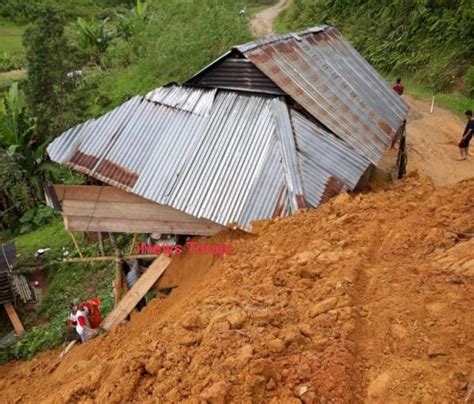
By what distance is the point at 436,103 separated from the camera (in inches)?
624

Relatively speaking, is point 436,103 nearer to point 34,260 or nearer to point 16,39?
point 34,260

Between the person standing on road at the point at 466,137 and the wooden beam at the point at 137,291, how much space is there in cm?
837

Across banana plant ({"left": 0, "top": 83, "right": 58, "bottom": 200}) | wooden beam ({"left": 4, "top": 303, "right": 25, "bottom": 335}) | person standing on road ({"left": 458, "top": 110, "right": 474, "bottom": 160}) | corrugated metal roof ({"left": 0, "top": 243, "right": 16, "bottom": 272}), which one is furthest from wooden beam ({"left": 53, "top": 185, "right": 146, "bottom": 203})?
person standing on road ({"left": 458, "top": 110, "right": 474, "bottom": 160})

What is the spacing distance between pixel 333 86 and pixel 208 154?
3.25 m

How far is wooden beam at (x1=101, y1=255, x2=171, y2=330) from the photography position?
8.01 m

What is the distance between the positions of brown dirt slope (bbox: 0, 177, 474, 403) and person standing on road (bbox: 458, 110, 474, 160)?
5400 millimetres

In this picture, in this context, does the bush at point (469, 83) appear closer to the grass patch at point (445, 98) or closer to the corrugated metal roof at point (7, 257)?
the grass patch at point (445, 98)

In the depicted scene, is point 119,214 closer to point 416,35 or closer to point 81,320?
point 81,320

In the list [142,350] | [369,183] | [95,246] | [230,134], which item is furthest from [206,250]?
[95,246]

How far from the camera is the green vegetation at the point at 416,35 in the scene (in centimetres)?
1633

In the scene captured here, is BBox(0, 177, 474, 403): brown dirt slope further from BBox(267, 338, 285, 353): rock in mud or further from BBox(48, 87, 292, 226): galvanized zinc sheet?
BBox(48, 87, 292, 226): galvanized zinc sheet

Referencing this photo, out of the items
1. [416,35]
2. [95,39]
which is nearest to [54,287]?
[416,35]

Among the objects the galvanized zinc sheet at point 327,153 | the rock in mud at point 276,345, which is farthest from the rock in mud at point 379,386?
the galvanized zinc sheet at point 327,153

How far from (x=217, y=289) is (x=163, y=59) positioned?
15.7 m
